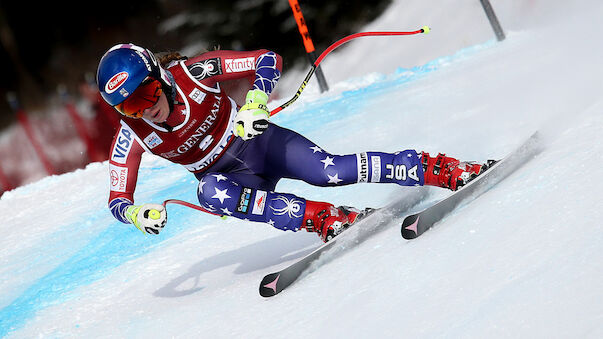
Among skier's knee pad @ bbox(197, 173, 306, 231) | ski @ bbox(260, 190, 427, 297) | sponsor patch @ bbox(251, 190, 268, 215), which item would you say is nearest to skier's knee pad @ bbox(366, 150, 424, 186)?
ski @ bbox(260, 190, 427, 297)

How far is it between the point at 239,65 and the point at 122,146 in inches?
24.8

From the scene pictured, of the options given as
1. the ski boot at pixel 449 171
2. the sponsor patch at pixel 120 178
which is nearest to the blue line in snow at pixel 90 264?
the sponsor patch at pixel 120 178

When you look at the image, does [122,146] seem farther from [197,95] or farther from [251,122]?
[251,122]

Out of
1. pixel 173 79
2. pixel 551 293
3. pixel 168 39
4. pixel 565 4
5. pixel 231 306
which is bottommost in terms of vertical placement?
pixel 231 306

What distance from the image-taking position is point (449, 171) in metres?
3.14

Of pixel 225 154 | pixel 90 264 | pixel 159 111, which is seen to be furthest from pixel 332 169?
pixel 90 264

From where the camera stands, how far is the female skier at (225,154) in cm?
302

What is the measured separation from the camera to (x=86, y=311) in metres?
3.74

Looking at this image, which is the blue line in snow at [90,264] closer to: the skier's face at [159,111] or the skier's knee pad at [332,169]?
the skier's face at [159,111]

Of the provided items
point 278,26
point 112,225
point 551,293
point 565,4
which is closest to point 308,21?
point 278,26

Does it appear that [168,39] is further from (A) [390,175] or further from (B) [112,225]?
(A) [390,175]

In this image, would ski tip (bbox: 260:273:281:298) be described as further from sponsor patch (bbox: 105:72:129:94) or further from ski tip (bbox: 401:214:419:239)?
sponsor patch (bbox: 105:72:129:94)

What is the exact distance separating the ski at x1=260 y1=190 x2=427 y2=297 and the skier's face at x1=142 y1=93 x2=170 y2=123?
0.79 m

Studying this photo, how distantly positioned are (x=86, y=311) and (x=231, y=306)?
108 centimetres
